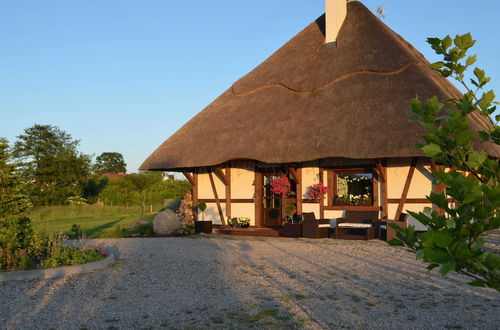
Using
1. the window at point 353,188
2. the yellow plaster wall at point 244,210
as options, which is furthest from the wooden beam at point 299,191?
the yellow plaster wall at point 244,210

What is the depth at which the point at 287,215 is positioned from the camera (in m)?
14.2

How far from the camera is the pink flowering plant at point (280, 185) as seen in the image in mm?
13945

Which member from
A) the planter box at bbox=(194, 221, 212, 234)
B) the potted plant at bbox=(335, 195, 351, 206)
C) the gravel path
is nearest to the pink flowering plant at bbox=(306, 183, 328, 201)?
the potted plant at bbox=(335, 195, 351, 206)

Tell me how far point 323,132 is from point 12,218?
772cm

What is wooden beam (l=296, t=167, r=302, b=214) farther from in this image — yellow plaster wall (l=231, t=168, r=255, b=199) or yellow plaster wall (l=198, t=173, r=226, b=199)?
yellow plaster wall (l=198, t=173, r=226, b=199)

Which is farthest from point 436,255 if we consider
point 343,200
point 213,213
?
point 213,213

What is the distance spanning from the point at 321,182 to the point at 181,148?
183 inches

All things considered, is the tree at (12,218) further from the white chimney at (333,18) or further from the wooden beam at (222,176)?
the white chimney at (333,18)

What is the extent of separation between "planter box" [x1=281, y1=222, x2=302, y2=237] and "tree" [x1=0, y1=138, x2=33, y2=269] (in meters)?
6.92

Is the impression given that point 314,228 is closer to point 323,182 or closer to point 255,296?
point 323,182

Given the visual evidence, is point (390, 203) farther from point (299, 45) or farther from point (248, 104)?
point (299, 45)

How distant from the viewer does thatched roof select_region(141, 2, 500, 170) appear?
12117mm

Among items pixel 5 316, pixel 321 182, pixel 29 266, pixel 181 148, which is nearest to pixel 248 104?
pixel 181 148

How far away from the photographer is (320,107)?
1380 cm
